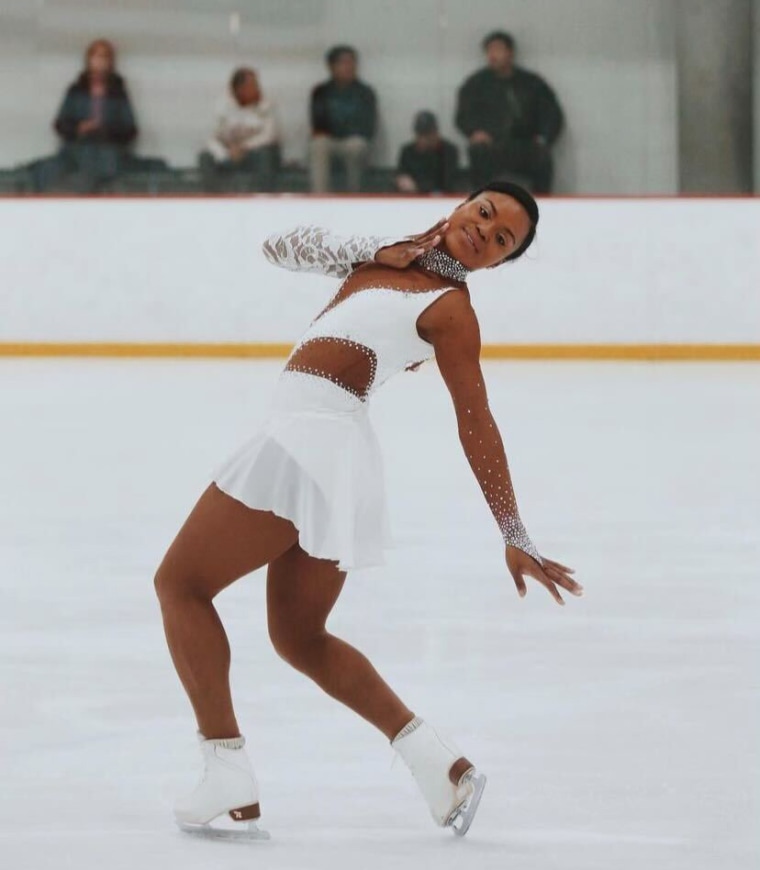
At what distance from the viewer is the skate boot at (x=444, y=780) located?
9.43 ft

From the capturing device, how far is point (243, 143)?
1288 cm

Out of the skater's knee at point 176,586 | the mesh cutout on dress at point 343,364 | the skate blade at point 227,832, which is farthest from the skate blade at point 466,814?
the mesh cutout on dress at point 343,364

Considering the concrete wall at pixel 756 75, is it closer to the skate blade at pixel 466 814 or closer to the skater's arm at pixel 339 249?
the skater's arm at pixel 339 249

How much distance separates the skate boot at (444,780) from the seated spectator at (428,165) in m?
10.0

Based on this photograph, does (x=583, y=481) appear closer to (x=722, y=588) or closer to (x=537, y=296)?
(x=722, y=588)

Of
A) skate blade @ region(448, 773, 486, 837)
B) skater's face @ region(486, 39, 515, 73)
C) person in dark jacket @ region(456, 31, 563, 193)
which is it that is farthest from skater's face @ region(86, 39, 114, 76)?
skate blade @ region(448, 773, 486, 837)

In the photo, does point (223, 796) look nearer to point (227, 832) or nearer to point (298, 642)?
point (227, 832)

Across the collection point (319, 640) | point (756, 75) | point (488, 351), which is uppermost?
point (756, 75)

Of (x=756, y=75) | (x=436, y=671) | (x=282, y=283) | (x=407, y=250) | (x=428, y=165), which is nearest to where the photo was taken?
(x=407, y=250)

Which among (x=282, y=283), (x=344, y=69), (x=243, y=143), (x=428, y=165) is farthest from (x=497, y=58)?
(x=282, y=283)

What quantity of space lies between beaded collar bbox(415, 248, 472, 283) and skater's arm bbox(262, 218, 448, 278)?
20 millimetres

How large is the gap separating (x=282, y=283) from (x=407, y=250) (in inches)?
376

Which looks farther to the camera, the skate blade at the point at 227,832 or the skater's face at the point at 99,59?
the skater's face at the point at 99,59

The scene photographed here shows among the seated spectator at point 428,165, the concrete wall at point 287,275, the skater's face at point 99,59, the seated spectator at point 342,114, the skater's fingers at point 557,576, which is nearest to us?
the skater's fingers at point 557,576
